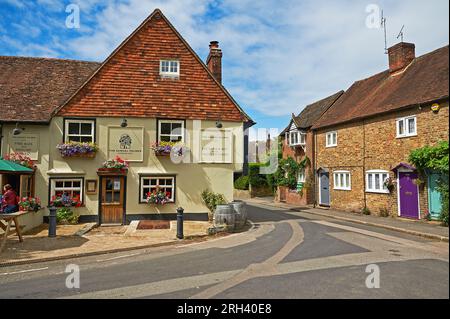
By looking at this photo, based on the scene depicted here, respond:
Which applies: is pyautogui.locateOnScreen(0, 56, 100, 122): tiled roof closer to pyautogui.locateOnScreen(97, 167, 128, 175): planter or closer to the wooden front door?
pyautogui.locateOnScreen(97, 167, 128, 175): planter

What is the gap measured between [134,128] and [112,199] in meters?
3.50

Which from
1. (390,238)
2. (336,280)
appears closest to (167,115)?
(390,238)

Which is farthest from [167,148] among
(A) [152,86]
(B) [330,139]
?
(B) [330,139]

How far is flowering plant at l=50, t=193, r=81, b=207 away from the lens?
47.1 feet

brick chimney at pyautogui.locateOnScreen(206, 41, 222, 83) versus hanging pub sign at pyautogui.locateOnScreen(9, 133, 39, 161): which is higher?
brick chimney at pyautogui.locateOnScreen(206, 41, 222, 83)

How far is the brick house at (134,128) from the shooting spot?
1463cm

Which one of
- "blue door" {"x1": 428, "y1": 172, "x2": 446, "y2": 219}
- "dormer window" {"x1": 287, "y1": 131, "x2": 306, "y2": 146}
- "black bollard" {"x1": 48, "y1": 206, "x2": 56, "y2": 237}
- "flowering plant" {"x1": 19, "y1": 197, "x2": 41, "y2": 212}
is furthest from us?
"dormer window" {"x1": 287, "y1": 131, "x2": 306, "y2": 146}

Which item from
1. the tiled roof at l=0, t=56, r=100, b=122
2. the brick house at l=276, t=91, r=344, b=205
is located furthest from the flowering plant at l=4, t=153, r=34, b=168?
the brick house at l=276, t=91, r=344, b=205

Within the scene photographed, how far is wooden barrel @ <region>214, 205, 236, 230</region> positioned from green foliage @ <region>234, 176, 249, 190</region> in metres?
25.0

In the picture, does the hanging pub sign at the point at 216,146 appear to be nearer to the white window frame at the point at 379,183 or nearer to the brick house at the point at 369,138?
the brick house at the point at 369,138

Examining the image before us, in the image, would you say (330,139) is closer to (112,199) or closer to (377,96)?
(377,96)

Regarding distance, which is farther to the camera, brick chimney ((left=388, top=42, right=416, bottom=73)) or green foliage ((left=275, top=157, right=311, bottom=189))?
green foliage ((left=275, top=157, right=311, bottom=189))

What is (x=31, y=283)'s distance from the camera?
671 centimetres
